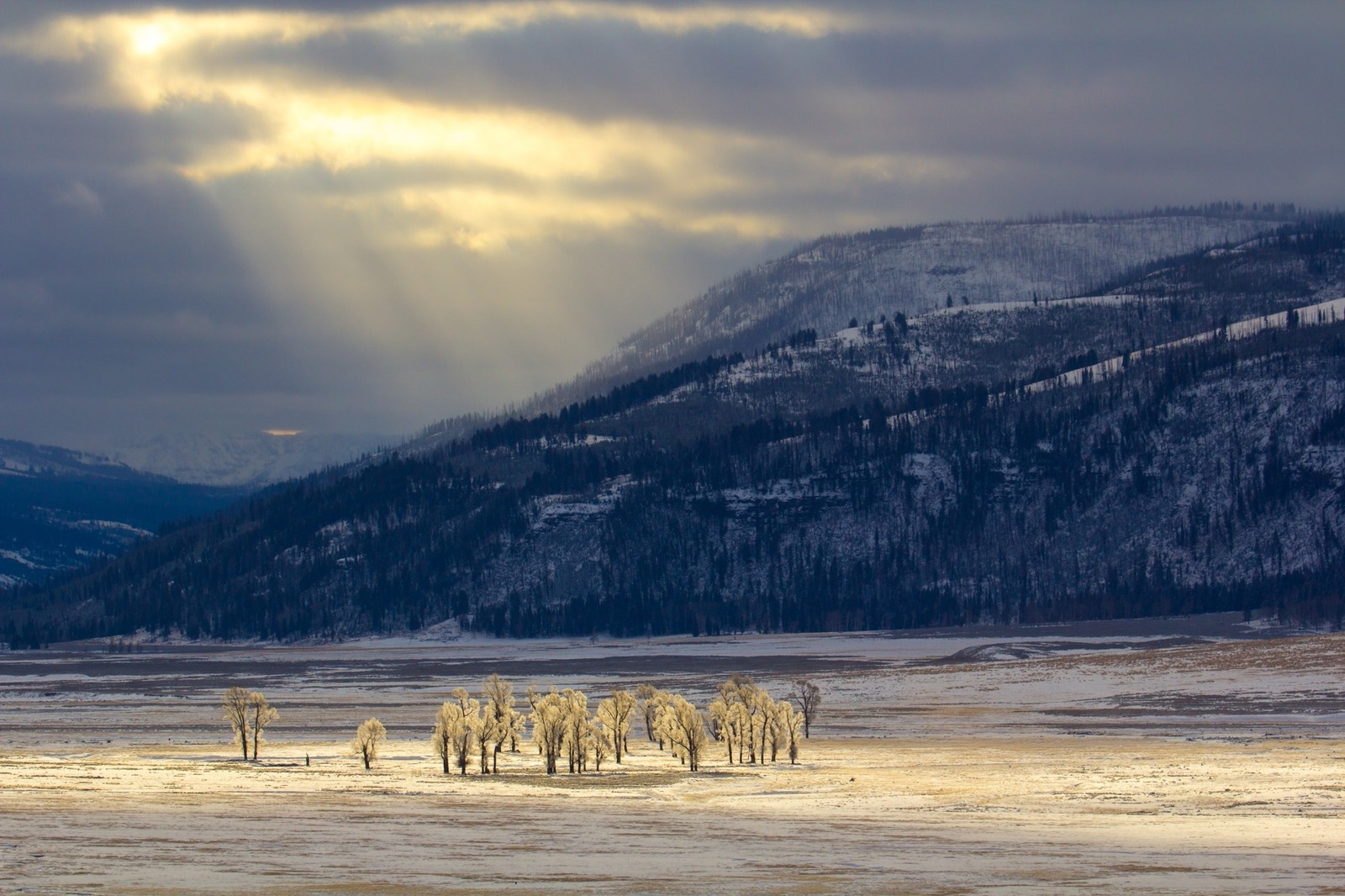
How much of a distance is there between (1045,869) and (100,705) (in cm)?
11591

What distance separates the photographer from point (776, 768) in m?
103

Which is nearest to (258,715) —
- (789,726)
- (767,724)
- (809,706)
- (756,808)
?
(767,724)

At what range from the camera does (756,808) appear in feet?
276

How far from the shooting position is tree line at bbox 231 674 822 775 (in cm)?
10219

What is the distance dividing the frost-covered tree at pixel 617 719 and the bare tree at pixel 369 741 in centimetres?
1374

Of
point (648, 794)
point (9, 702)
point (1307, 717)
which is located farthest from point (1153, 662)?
point (9, 702)

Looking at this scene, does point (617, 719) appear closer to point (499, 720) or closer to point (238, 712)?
→ point (499, 720)

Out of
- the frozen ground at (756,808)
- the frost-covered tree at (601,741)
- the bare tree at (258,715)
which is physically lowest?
the frozen ground at (756,808)

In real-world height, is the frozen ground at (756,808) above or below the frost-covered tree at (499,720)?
below

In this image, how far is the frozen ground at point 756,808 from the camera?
2517 inches

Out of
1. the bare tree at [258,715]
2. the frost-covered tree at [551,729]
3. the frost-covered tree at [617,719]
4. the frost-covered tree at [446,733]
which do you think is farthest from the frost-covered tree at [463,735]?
the bare tree at [258,715]

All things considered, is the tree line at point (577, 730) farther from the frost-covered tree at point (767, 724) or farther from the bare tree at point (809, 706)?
the bare tree at point (809, 706)

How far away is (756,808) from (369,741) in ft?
94.7

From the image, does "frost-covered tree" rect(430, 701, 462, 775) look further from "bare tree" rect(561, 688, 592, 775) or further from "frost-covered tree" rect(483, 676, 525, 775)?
"bare tree" rect(561, 688, 592, 775)
